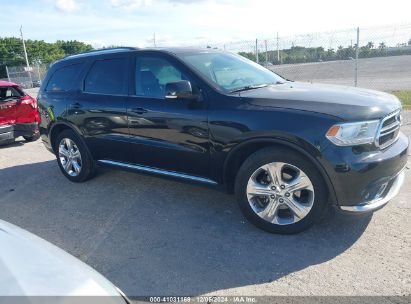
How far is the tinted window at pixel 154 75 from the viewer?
4441mm

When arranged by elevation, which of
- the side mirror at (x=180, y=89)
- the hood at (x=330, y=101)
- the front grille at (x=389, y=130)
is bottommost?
the front grille at (x=389, y=130)

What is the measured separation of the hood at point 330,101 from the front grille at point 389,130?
2.7 inches

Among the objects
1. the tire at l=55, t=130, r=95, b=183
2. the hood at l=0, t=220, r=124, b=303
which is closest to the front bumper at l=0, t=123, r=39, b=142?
the tire at l=55, t=130, r=95, b=183

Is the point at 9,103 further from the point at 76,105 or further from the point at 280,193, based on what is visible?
the point at 280,193

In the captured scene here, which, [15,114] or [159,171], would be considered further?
[15,114]

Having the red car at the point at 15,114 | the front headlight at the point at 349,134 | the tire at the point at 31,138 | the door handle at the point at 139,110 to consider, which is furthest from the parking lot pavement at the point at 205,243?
the tire at the point at 31,138

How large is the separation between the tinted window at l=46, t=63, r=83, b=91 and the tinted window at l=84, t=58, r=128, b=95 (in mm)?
374

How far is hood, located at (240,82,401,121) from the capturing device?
340 centimetres

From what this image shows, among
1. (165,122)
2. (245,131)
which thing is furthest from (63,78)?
(245,131)

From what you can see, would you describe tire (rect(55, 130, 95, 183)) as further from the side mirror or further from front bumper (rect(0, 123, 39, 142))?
front bumper (rect(0, 123, 39, 142))

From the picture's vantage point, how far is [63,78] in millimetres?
5863

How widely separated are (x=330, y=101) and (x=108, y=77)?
2.90 meters

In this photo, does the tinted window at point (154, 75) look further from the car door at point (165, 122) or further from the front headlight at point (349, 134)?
the front headlight at point (349, 134)

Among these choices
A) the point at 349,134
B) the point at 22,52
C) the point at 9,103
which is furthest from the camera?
the point at 22,52
